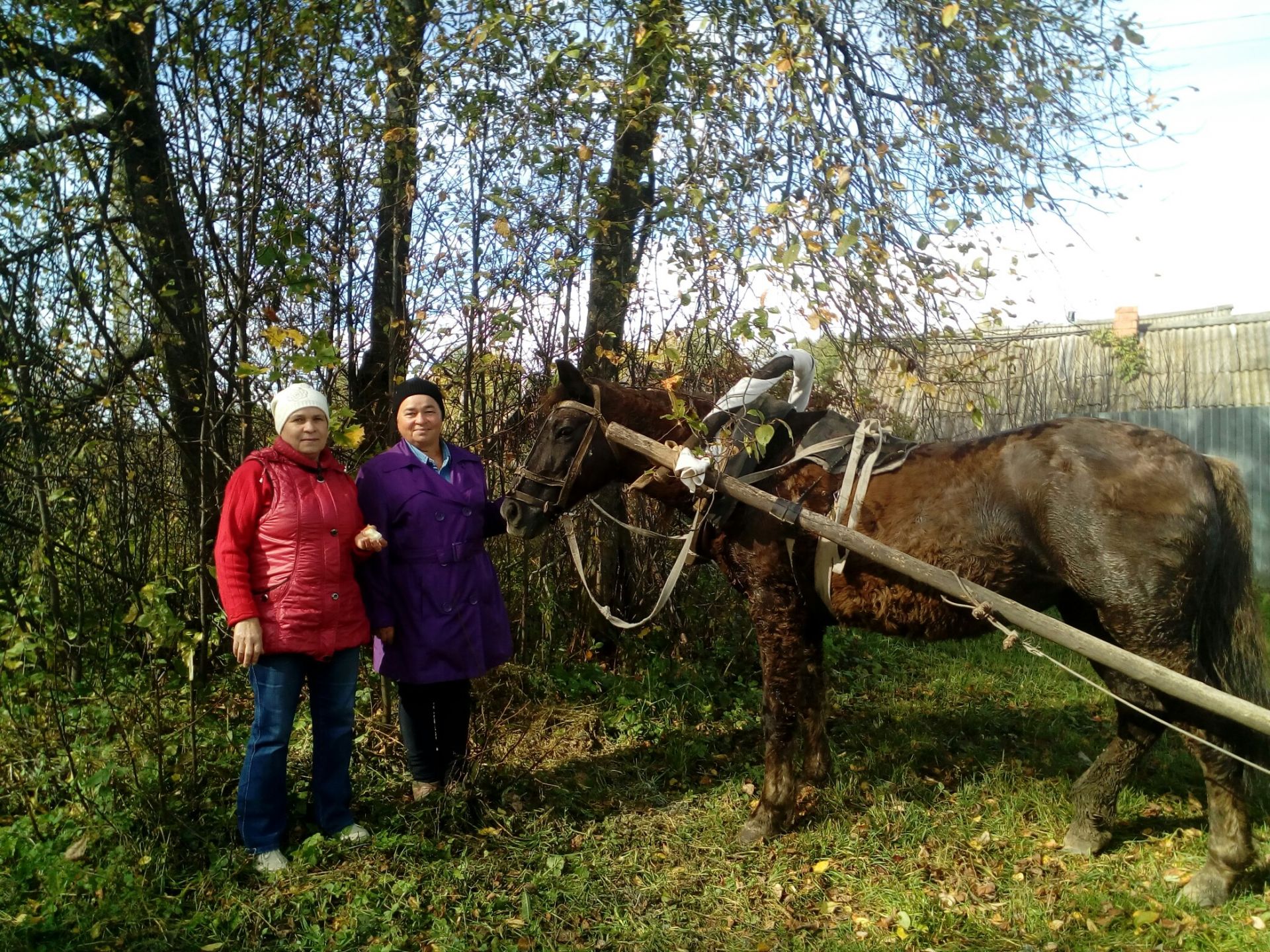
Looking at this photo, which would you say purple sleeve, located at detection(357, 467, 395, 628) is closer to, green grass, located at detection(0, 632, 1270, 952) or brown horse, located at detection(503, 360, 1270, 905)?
brown horse, located at detection(503, 360, 1270, 905)

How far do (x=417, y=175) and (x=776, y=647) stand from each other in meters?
3.24

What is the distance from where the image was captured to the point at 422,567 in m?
3.57

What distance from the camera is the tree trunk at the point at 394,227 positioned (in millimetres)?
4449

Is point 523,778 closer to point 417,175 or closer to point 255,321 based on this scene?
point 255,321

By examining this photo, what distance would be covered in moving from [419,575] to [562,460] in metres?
0.83

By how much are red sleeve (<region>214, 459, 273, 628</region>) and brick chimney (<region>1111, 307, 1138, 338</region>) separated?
11.3 metres

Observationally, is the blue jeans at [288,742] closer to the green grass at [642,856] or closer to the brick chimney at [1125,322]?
the green grass at [642,856]

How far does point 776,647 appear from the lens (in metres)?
3.85

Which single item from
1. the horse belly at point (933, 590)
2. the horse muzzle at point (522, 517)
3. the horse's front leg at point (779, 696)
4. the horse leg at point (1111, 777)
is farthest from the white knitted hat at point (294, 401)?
the horse leg at point (1111, 777)

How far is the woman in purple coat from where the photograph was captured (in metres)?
3.54

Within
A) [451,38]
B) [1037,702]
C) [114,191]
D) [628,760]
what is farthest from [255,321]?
[1037,702]

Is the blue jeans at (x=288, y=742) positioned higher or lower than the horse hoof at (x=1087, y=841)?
higher

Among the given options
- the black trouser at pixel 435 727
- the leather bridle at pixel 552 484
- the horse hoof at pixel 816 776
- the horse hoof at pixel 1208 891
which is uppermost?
the leather bridle at pixel 552 484

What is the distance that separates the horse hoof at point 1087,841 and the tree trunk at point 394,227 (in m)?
3.95
